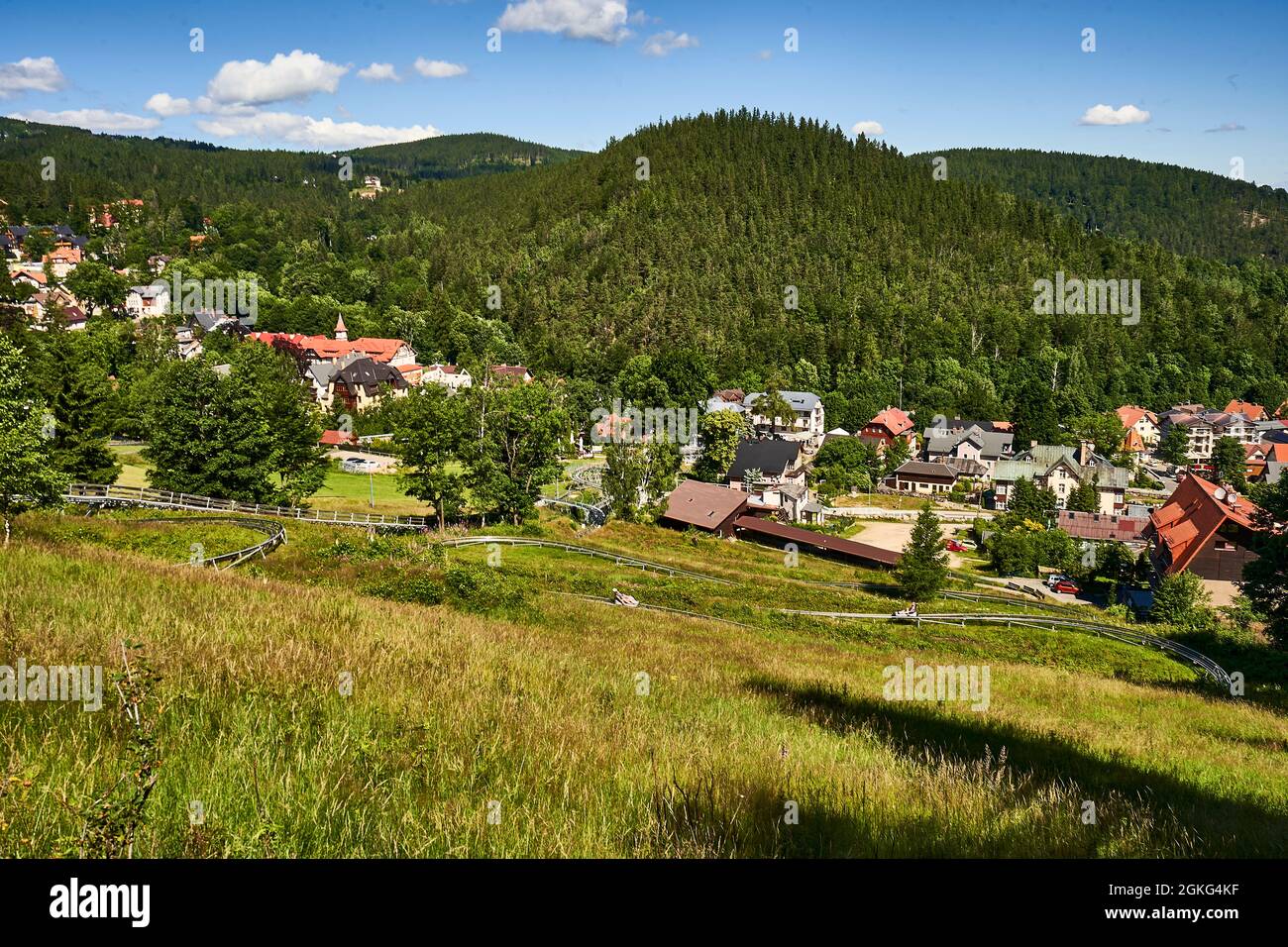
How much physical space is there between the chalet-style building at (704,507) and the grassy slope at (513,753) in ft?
151

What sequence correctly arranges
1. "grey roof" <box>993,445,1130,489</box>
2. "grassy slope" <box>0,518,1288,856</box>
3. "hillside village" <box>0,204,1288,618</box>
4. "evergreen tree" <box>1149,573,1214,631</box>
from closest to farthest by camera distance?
1. "grassy slope" <box>0,518,1288,856</box>
2. "evergreen tree" <box>1149,573,1214,631</box>
3. "hillside village" <box>0,204,1288,618</box>
4. "grey roof" <box>993,445,1130,489</box>

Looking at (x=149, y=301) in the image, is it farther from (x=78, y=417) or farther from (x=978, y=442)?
(x=978, y=442)

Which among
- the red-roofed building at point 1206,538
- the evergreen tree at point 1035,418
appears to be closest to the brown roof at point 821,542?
the red-roofed building at point 1206,538

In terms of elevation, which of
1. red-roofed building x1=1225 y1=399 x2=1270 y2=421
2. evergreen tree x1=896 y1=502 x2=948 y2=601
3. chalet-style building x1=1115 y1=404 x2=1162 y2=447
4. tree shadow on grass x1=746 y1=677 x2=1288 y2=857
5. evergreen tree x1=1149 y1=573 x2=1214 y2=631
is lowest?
evergreen tree x1=1149 y1=573 x2=1214 y2=631

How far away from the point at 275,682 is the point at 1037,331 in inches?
5834

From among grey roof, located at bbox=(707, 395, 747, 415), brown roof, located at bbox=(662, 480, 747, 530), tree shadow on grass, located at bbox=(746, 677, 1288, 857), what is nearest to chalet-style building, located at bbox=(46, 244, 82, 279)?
grey roof, located at bbox=(707, 395, 747, 415)

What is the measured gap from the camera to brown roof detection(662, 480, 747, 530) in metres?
60.1

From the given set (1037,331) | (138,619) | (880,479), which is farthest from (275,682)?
(1037,331)

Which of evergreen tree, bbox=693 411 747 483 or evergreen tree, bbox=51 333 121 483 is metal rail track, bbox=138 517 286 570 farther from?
evergreen tree, bbox=693 411 747 483

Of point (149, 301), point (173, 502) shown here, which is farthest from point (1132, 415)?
point (149, 301)

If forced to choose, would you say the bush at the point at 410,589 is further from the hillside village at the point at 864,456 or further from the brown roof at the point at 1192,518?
the brown roof at the point at 1192,518

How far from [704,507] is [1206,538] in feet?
112

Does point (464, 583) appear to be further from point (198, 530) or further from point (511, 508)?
point (511, 508)

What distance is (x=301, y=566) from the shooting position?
2319 centimetres
